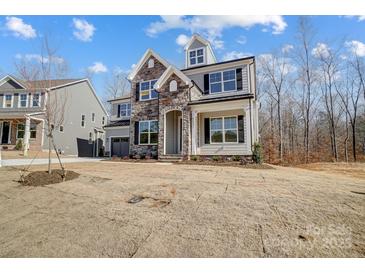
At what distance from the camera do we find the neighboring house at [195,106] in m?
11.9

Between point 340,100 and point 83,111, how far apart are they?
31.5 m

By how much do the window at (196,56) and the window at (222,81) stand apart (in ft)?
7.94

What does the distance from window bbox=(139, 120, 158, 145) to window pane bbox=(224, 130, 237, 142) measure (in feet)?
16.6

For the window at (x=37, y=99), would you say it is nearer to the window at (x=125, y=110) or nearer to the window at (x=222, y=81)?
the window at (x=125, y=110)

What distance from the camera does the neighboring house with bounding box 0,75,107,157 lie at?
18.7 m

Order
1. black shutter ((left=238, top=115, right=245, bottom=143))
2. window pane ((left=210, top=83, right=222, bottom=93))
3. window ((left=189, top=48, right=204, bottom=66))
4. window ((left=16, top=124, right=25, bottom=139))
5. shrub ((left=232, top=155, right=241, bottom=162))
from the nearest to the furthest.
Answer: shrub ((left=232, top=155, right=241, bottom=162)), black shutter ((left=238, top=115, right=245, bottom=143)), window pane ((left=210, top=83, right=222, bottom=93)), window ((left=189, top=48, right=204, bottom=66)), window ((left=16, top=124, right=25, bottom=139))

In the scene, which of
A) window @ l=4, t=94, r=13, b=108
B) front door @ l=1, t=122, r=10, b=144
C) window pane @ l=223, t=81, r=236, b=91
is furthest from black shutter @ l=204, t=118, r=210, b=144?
window @ l=4, t=94, r=13, b=108

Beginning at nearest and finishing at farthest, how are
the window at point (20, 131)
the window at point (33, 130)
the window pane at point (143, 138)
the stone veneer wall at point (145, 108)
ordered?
the stone veneer wall at point (145, 108) < the window pane at point (143, 138) < the window at point (33, 130) < the window at point (20, 131)

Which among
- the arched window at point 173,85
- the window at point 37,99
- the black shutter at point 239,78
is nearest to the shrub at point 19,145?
the window at point 37,99

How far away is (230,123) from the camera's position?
40.4ft

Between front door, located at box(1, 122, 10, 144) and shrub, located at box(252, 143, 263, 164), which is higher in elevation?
front door, located at box(1, 122, 10, 144)

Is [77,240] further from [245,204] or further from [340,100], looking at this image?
[340,100]

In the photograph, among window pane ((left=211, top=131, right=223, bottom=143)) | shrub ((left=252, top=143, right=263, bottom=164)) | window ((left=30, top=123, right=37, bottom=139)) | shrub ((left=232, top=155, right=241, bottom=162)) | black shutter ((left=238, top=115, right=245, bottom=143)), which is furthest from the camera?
window ((left=30, top=123, right=37, bottom=139))

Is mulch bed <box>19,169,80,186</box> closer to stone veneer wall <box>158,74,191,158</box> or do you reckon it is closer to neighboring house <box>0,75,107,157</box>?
stone veneer wall <box>158,74,191,158</box>
